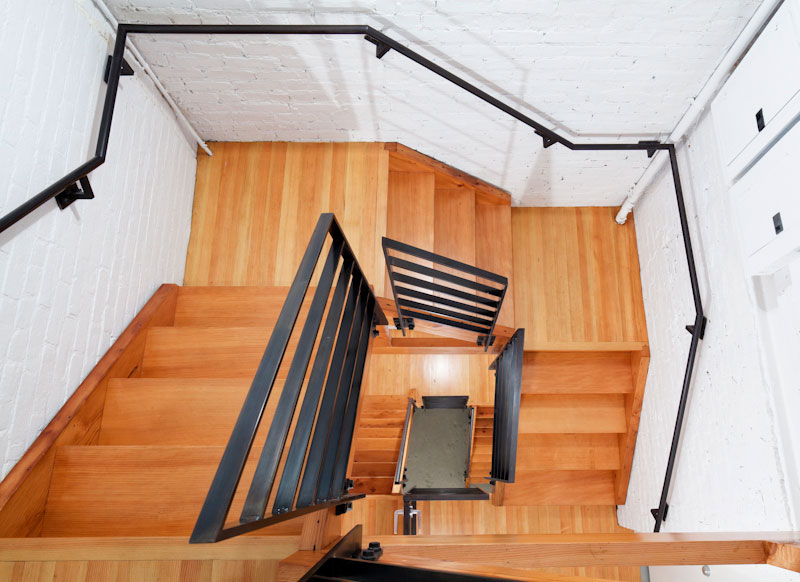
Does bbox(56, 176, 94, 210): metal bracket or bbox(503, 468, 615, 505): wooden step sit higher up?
bbox(56, 176, 94, 210): metal bracket

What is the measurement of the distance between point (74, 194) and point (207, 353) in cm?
84

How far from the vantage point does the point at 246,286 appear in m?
3.10

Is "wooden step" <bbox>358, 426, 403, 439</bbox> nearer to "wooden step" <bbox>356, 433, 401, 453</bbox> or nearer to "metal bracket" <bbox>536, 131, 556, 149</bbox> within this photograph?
"wooden step" <bbox>356, 433, 401, 453</bbox>

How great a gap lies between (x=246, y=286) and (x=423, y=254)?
52.7 inches

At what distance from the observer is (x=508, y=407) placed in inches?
112

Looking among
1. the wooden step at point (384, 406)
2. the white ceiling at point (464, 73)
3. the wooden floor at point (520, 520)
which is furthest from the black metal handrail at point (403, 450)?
the white ceiling at point (464, 73)

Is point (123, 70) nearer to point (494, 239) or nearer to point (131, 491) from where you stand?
point (131, 491)

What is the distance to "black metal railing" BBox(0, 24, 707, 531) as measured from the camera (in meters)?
2.08

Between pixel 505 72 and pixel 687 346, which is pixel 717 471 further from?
pixel 505 72

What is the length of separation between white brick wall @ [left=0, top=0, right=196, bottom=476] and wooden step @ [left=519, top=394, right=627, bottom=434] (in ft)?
7.58

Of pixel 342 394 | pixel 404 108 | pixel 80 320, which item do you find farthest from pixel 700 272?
pixel 80 320

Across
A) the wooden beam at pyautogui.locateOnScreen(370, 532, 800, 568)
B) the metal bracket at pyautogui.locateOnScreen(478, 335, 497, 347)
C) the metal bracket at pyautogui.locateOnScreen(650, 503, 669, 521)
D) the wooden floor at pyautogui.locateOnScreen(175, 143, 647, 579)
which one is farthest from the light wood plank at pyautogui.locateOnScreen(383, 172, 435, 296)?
the wooden beam at pyautogui.locateOnScreen(370, 532, 800, 568)

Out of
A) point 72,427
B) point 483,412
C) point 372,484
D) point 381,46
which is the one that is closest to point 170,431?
point 72,427

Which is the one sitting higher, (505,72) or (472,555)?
(505,72)
